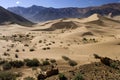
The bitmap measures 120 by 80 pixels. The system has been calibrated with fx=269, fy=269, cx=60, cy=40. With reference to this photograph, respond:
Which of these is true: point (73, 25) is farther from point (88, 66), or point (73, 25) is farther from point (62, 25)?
point (88, 66)

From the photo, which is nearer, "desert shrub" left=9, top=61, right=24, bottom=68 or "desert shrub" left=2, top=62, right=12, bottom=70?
"desert shrub" left=2, top=62, right=12, bottom=70

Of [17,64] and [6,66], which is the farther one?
[17,64]

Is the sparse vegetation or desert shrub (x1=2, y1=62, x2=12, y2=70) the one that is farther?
the sparse vegetation

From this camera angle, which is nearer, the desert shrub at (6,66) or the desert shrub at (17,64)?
the desert shrub at (6,66)

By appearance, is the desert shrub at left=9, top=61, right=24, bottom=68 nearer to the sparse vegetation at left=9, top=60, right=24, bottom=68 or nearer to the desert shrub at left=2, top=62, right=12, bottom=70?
the sparse vegetation at left=9, top=60, right=24, bottom=68

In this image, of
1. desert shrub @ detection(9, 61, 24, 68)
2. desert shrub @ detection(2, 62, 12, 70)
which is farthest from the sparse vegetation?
desert shrub @ detection(2, 62, 12, 70)

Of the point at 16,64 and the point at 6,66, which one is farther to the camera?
the point at 16,64

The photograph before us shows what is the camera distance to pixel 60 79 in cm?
1471

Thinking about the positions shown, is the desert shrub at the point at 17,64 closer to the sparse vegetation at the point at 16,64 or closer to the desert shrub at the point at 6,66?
the sparse vegetation at the point at 16,64

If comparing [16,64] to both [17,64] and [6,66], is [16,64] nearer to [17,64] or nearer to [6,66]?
[17,64]

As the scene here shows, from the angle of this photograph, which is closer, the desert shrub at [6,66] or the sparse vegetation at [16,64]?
the desert shrub at [6,66]

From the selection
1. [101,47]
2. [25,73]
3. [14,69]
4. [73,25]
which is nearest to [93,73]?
[25,73]

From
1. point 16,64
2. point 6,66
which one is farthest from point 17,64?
point 6,66

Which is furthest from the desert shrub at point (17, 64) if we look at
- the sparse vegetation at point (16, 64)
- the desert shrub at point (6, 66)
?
the desert shrub at point (6, 66)
